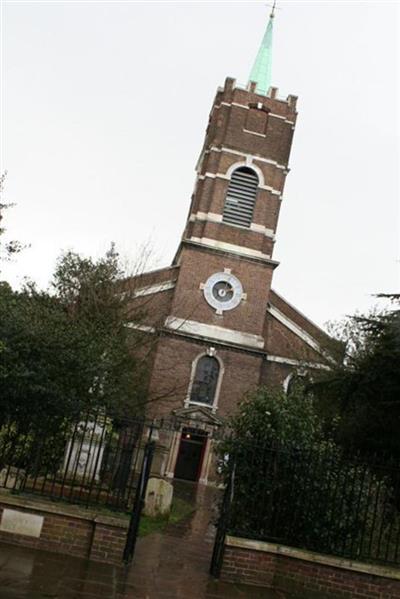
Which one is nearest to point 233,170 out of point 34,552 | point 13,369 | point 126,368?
point 126,368

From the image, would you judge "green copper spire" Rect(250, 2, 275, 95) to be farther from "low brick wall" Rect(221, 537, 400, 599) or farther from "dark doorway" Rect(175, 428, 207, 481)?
"low brick wall" Rect(221, 537, 400, 599)

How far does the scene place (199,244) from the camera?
2912cm

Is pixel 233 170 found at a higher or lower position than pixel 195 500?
higher

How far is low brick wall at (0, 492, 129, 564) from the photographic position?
27.0 feet

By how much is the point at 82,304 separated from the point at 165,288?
995 cm

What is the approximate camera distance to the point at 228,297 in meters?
29.3

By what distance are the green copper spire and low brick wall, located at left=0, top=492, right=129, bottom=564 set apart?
27886mm

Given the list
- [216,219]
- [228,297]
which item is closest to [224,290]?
[228,297]

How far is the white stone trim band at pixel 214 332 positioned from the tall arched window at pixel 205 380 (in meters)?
1.07

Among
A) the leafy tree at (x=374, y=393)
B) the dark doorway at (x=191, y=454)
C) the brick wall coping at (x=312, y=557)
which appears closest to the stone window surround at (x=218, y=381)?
the dark doorway at (x=191, y=454)

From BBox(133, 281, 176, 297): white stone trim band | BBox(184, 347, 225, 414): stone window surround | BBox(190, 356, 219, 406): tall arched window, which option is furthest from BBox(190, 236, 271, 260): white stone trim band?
BBox(190, 356, 219, 406): tall arched window

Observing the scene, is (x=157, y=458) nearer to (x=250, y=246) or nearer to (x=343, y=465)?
(x=250, y=246)

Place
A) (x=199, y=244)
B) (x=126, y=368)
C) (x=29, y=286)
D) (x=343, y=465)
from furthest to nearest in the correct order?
(x=199, y=244) < (x=29, y=286) < (x=126, y=368) < (x=343, y=465)

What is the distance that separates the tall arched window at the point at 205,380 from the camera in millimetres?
28281
